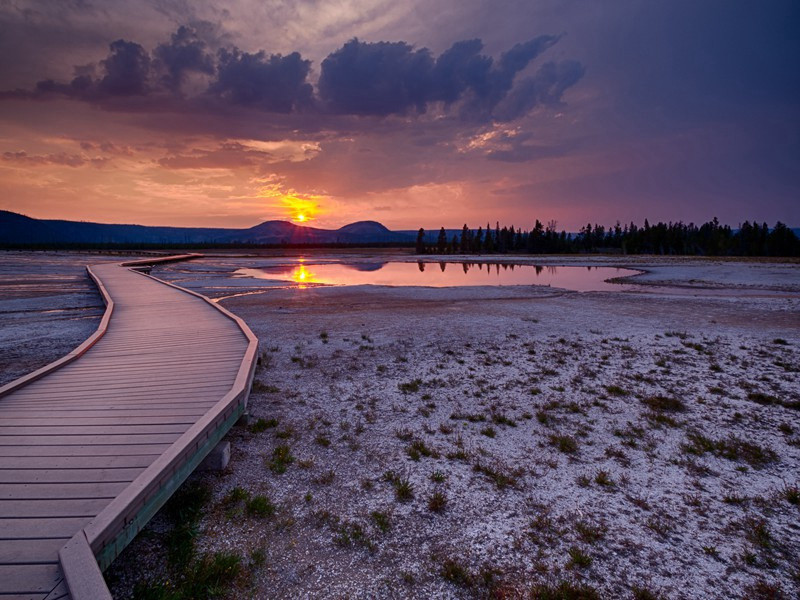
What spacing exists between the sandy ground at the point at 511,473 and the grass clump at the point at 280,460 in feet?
0.23

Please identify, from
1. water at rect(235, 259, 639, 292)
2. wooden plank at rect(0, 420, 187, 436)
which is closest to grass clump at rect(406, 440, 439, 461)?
wooden plank at rect(0, 420, 187, 436)

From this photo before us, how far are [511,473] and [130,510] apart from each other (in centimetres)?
486

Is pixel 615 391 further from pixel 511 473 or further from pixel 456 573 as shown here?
pixel 456 573

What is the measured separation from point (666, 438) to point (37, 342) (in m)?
17.6

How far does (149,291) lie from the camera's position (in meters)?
19.9

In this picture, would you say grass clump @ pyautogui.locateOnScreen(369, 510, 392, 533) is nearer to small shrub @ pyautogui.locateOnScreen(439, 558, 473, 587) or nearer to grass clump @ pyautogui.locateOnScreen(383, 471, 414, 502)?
grass clump @ pyautogui.locateOnScreen(383, 471, 414, 502)

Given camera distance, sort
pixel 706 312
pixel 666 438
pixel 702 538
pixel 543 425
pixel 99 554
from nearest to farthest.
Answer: pixel 99 554
pixel 702 538
pixel 666 438
pixel 543 425
pixel 706 312

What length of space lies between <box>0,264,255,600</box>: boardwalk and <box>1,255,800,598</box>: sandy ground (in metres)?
0.94

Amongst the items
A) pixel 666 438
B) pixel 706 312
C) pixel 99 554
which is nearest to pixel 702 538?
pixel 666 438

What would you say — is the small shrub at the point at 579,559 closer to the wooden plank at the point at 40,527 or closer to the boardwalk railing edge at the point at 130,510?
the boardwalk railing edge at the point at 130,510

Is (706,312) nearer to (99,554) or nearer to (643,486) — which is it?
(643,486)

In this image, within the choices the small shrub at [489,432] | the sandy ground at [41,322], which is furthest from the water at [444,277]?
the small shrub at [489,432]

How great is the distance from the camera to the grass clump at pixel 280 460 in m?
6.02

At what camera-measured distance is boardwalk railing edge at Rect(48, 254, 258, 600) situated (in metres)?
2.86
